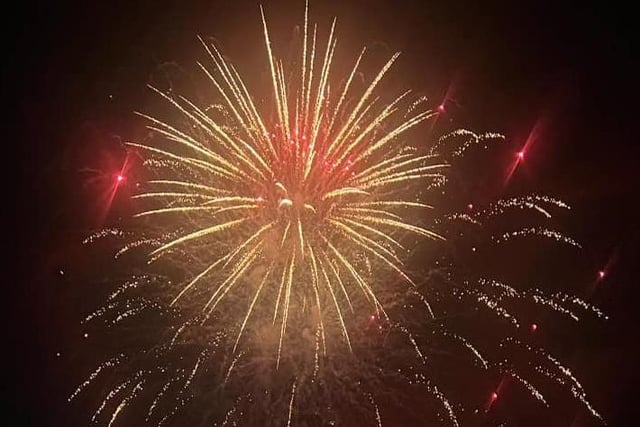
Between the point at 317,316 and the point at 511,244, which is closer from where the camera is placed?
the point at 317,316

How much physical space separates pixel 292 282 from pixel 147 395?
56.8 inches

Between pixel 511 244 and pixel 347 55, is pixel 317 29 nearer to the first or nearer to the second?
pixel 347 55

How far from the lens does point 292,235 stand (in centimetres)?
494

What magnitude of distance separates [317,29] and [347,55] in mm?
322

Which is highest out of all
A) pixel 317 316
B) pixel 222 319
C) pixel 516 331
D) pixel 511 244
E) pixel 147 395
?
pixel 511 244

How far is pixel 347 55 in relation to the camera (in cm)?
529

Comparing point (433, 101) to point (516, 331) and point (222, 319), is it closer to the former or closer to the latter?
point (516, 331)

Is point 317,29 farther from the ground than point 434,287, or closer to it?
farther from the ground

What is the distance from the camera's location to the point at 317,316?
16.7ft

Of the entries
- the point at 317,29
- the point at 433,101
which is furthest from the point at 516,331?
the point at 317,29

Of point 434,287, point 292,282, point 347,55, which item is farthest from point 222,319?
point 347,55

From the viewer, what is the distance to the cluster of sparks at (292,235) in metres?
4.91

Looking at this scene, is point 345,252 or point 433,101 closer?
point 345,252

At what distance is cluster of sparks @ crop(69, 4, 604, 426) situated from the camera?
16.1ft
